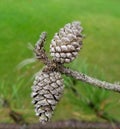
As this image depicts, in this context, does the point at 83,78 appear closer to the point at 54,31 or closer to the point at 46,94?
the point at 46,94

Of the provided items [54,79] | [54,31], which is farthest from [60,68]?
[54,31]

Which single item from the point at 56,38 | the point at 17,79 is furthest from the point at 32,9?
the point at 56,38

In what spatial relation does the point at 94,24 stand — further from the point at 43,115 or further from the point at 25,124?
the point at 43,115

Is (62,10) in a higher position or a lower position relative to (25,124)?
higher

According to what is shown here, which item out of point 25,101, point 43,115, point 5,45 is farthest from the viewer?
point 5,45

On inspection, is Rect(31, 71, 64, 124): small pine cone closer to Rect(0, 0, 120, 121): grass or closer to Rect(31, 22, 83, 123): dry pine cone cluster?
Rect(31, 22, 83, 123): dry pine cone cluster

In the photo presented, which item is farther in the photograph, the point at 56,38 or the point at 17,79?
the point at 17,79

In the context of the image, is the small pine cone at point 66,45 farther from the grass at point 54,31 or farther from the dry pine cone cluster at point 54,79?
the grass at point 54,31

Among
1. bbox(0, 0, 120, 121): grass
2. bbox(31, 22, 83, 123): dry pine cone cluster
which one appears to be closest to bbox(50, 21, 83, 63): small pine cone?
bbox(31, 22, 83, 123): dry pine cone cluster
